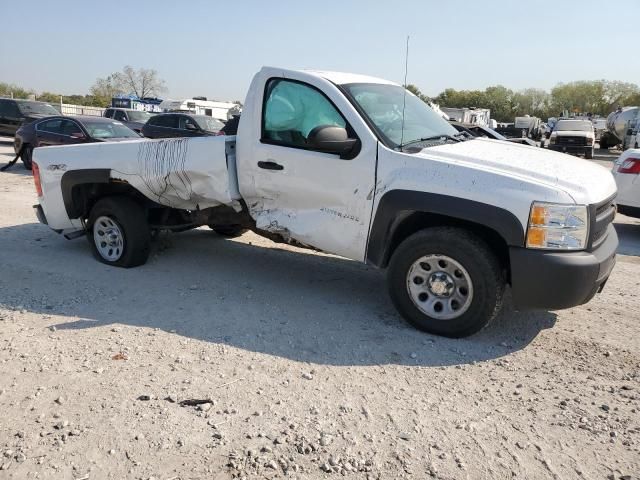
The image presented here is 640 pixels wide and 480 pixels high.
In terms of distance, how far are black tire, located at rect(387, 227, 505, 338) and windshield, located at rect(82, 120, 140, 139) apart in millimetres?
10255

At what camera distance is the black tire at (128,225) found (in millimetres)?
5742

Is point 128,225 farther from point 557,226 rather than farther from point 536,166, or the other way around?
point 557,226

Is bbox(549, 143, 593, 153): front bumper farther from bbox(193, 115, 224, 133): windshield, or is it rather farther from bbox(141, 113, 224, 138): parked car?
bbox(141, 113, 224, 138): parked car

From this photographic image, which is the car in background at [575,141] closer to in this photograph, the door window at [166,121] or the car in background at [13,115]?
the door window at [166,121]

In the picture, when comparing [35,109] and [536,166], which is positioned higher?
[35,109]

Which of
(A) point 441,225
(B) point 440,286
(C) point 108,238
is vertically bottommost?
(C) point 108,238

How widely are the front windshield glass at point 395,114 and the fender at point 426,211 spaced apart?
0.49 meters

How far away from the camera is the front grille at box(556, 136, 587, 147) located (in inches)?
1003

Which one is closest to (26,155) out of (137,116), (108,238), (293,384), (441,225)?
(137,116)

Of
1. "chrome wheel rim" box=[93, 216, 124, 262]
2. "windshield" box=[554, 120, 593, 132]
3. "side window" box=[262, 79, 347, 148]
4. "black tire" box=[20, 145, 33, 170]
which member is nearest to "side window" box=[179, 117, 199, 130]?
"black tire" box=[20, 145, 33, 170]

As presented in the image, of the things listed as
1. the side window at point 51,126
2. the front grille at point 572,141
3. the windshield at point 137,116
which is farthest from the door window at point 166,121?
the front grille at point 572,141

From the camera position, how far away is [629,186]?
777 cm

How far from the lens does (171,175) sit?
17.3ft

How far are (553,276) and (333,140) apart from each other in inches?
73.6
